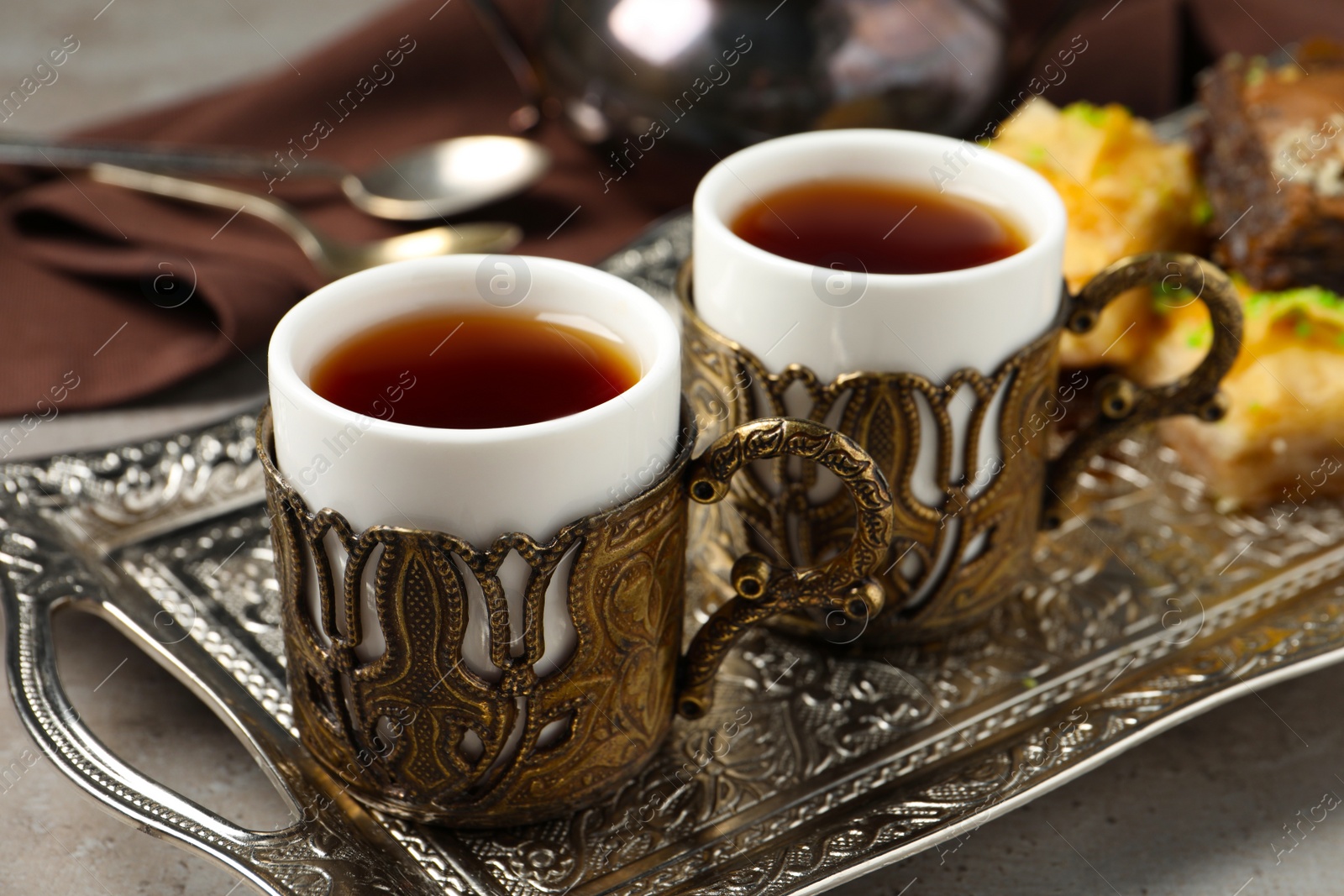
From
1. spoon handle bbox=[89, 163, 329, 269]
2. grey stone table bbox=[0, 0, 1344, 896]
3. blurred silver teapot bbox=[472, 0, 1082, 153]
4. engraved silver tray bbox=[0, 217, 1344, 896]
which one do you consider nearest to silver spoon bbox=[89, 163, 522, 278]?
spoon handle bbox=[89, 163, 329, 269]

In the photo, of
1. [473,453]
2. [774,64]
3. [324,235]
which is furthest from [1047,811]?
[324,235]

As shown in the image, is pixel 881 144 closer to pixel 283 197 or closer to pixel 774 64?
pixel 774 64

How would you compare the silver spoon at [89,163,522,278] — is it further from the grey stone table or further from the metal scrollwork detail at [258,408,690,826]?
the metal scrollwork detail at [258,408,690,826]

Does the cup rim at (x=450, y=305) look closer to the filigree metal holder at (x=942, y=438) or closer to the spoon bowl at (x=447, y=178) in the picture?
the filigree metal holder at (x=942, y=438)

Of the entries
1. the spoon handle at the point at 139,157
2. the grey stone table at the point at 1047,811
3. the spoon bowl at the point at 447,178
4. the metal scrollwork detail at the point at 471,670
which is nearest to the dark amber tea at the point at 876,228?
the metal scrollwork detail at the point at 471,670

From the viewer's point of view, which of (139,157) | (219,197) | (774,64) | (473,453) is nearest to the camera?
(473,453)

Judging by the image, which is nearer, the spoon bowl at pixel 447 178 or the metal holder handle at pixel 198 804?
the metal holder handle at pixel 198 804

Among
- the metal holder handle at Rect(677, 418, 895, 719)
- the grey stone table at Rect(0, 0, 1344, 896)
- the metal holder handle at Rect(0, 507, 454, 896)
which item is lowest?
the grey stone table at Rect(0, 0, 1344, 896)
